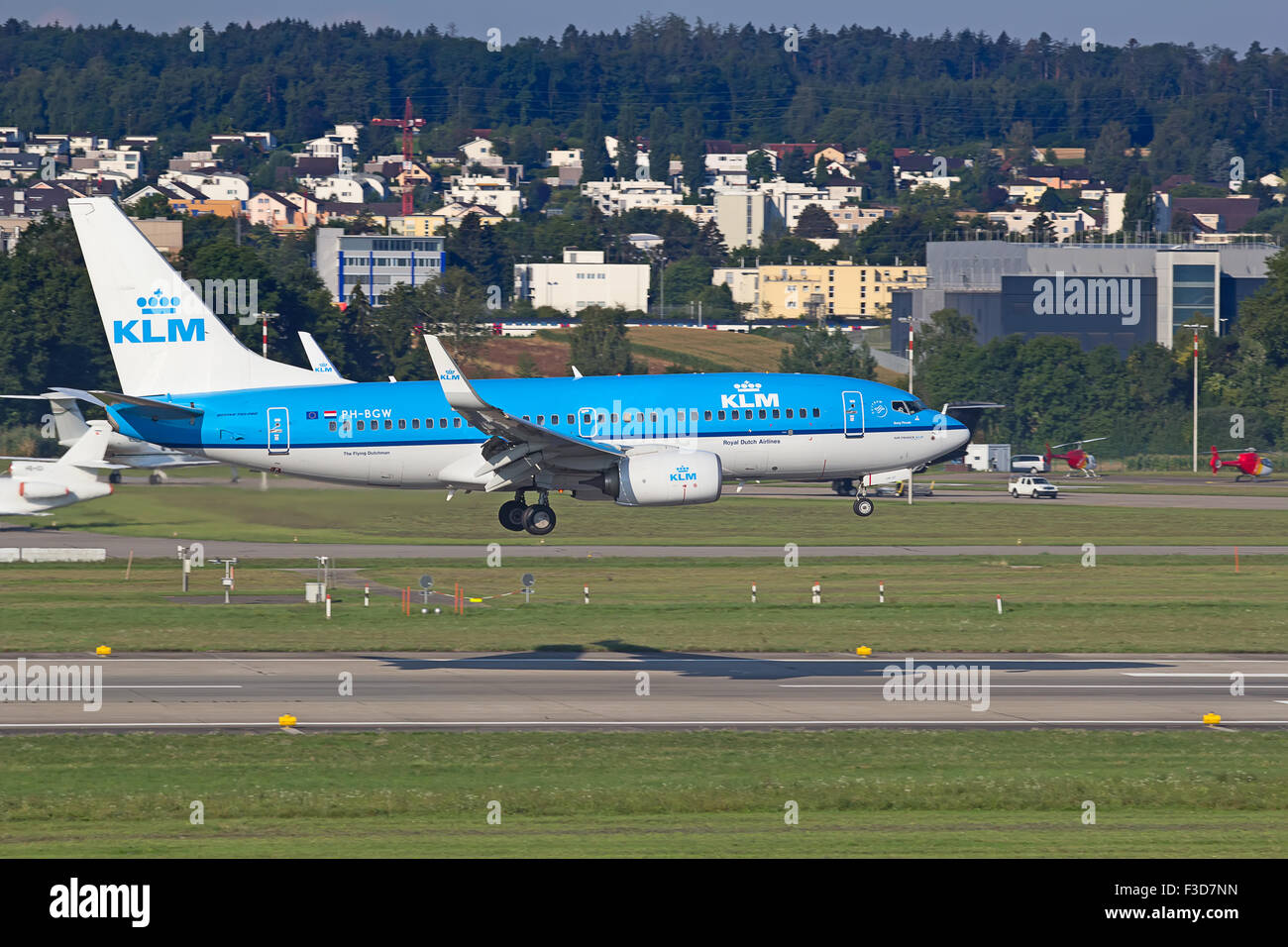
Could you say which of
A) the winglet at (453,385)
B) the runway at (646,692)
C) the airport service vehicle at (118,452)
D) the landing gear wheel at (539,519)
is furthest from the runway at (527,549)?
the winglet at (453,385)

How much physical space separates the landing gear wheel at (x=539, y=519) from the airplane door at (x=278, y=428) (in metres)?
8.24

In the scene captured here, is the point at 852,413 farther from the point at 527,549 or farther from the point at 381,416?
the point at 527,549

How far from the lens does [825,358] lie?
7490 inches

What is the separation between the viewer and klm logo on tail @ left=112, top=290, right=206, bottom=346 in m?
57.3

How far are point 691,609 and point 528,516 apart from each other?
11.7 m

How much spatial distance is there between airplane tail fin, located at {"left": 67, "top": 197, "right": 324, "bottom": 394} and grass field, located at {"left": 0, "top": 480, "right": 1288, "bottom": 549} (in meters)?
16.5

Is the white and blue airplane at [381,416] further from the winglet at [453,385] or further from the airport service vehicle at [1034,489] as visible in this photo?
the airport service vehicle at [1034,489]

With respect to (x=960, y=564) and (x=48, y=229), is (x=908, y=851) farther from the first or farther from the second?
(x=48, y=229)

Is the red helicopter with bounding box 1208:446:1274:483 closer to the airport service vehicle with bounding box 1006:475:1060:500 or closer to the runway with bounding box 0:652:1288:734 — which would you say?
the airport service vehicle with bounding box 1006:475:1060:500

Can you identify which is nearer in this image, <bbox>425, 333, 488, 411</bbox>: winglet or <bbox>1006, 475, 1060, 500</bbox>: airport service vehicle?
<bbox>425, 333, 488, 411</bbox>: winglet

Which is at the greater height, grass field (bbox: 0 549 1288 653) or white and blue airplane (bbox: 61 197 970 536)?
white and blue airplane (bbox: 61 197 970 536)

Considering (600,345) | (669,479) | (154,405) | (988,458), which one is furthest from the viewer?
(600,345)

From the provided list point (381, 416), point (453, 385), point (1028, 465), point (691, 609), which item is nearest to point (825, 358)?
point (1028, 465)

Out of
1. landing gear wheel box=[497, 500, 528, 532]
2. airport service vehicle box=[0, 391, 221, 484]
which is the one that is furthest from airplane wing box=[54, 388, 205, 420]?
airport service vehicle box=[0, 391, 221, 484]
